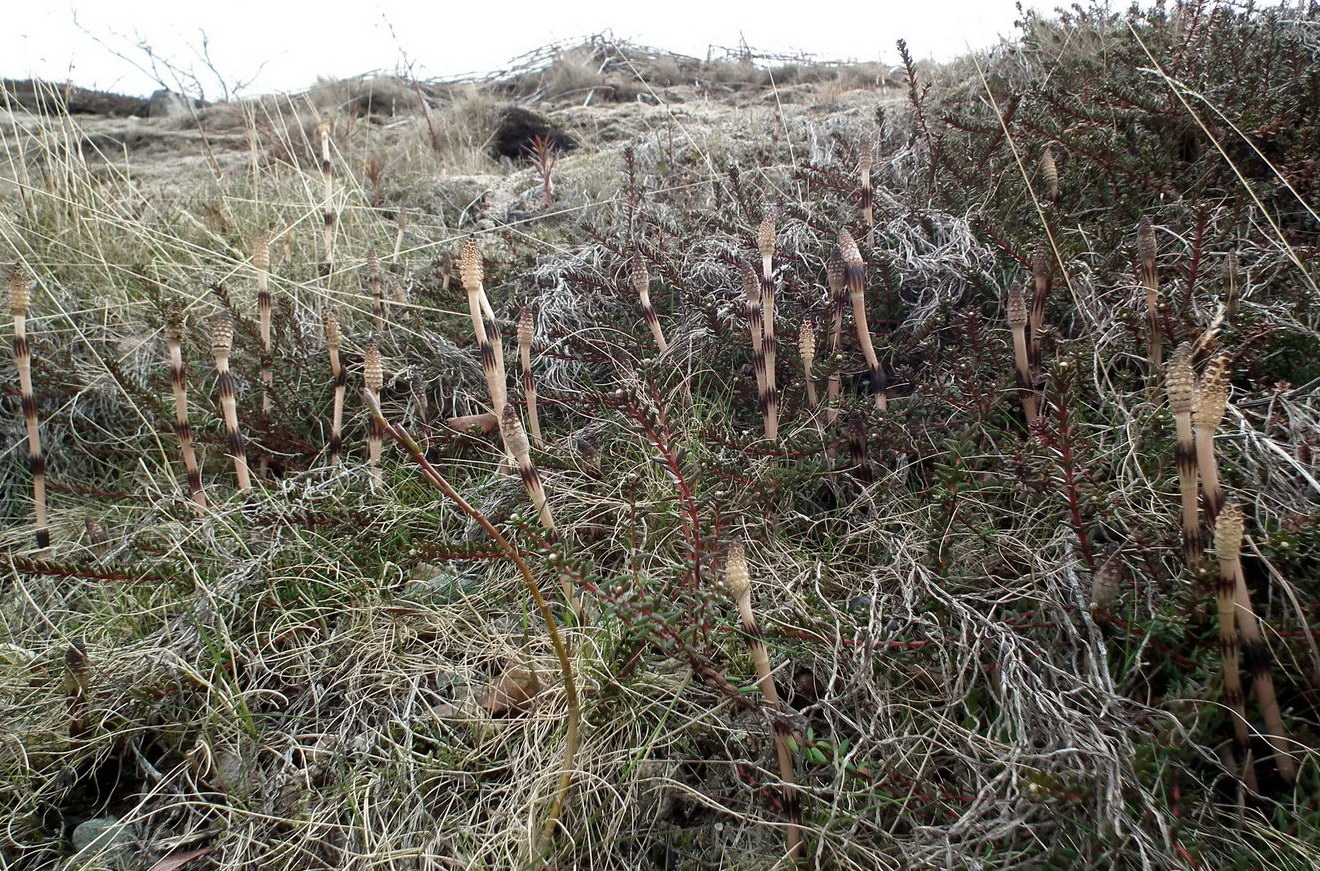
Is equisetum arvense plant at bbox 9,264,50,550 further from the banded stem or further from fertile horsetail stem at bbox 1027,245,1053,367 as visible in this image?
fertile horsetail stem at bbox 1027,245,1053,367

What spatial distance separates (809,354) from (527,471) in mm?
890

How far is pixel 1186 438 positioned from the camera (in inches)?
54.0

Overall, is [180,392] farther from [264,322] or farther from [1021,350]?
[1021,350]

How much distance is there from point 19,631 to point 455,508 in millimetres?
Answer: 1172

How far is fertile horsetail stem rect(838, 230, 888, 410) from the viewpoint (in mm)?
2064

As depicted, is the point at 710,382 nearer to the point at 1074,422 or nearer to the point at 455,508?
the point at 455,508

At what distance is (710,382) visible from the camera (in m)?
2.80

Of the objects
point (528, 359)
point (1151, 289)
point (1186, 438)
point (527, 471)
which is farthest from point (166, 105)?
point (1186, 438)

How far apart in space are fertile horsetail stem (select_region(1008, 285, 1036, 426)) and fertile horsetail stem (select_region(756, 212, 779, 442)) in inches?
23.3

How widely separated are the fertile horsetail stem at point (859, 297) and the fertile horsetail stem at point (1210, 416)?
2.93 feet

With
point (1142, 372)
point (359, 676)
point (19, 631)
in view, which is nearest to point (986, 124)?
point (1142, 372)

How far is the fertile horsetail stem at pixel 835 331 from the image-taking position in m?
2.28

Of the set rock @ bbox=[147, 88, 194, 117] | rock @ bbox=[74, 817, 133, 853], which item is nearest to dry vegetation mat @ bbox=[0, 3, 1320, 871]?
rock @ bbox=[74, 817, 133, 853]

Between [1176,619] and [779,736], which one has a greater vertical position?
[1176,619]
